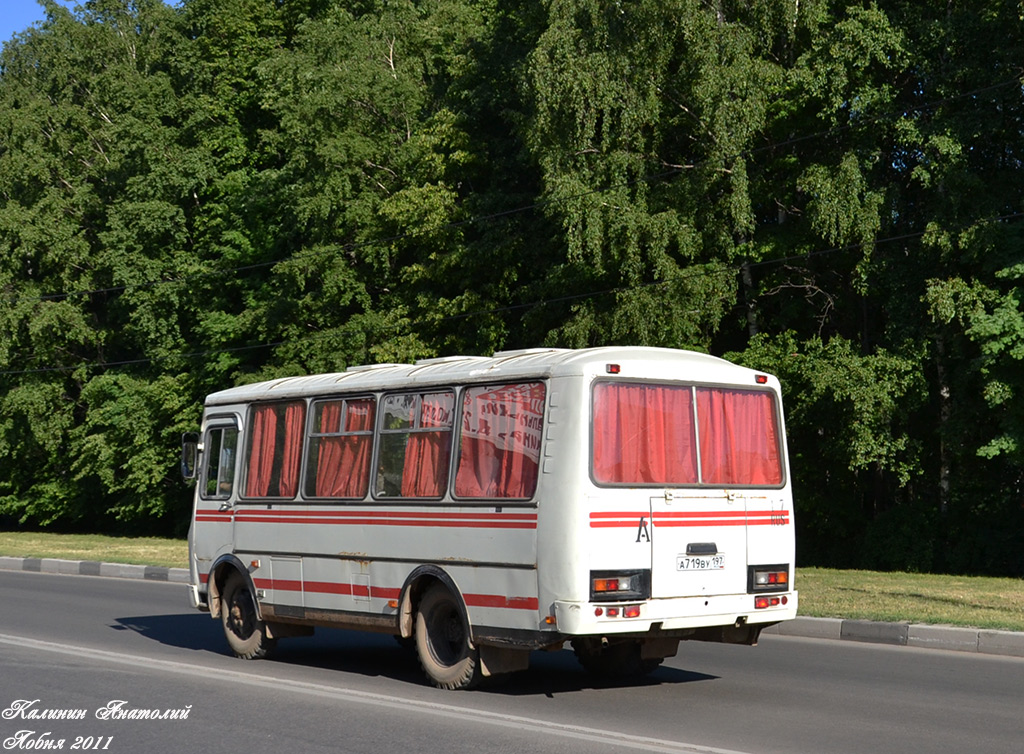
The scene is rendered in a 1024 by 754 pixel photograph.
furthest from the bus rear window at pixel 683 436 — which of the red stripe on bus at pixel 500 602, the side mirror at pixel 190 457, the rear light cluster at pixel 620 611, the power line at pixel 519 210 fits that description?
the power line at pixel 519 210

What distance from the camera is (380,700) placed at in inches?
400

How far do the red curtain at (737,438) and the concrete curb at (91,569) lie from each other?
644 inches

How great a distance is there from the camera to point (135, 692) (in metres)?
10.5

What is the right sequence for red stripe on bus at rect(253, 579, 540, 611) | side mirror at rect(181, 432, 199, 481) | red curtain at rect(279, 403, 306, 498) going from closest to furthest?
red stripe on bus at rect(253, 579, 540, 611)
red curtain at rect(279, 403, 306, 498)
side mirror at rect(181, 432, 199, 481)

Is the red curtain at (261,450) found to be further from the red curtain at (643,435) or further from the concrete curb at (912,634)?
the concrete curb at (912,634)

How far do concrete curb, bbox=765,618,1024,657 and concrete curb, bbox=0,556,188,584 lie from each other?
13670 mm

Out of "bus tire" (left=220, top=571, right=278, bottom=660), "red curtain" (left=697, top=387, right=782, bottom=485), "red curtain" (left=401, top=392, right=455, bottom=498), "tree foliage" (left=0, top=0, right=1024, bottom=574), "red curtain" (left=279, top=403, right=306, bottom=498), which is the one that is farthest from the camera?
"tree foliage" (left=0, top=0, right=1024, bottom=574)

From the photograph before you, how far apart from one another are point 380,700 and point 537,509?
1.90m

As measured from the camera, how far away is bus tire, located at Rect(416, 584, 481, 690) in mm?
10688

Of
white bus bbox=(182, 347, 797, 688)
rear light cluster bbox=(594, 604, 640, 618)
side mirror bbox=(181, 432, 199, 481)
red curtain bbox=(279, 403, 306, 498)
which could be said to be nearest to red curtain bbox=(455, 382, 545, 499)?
white bus bbox=(182, 347, 797, 688)

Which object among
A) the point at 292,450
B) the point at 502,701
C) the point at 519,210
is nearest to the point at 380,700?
the point at 502,701

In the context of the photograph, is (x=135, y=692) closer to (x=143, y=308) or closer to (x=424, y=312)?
(x=424, y=312)

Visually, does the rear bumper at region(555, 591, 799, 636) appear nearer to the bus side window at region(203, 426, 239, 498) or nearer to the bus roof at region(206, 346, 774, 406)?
the bus roof at region(206, 346, 774, 406)

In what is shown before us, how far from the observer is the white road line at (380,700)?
27.1ft
